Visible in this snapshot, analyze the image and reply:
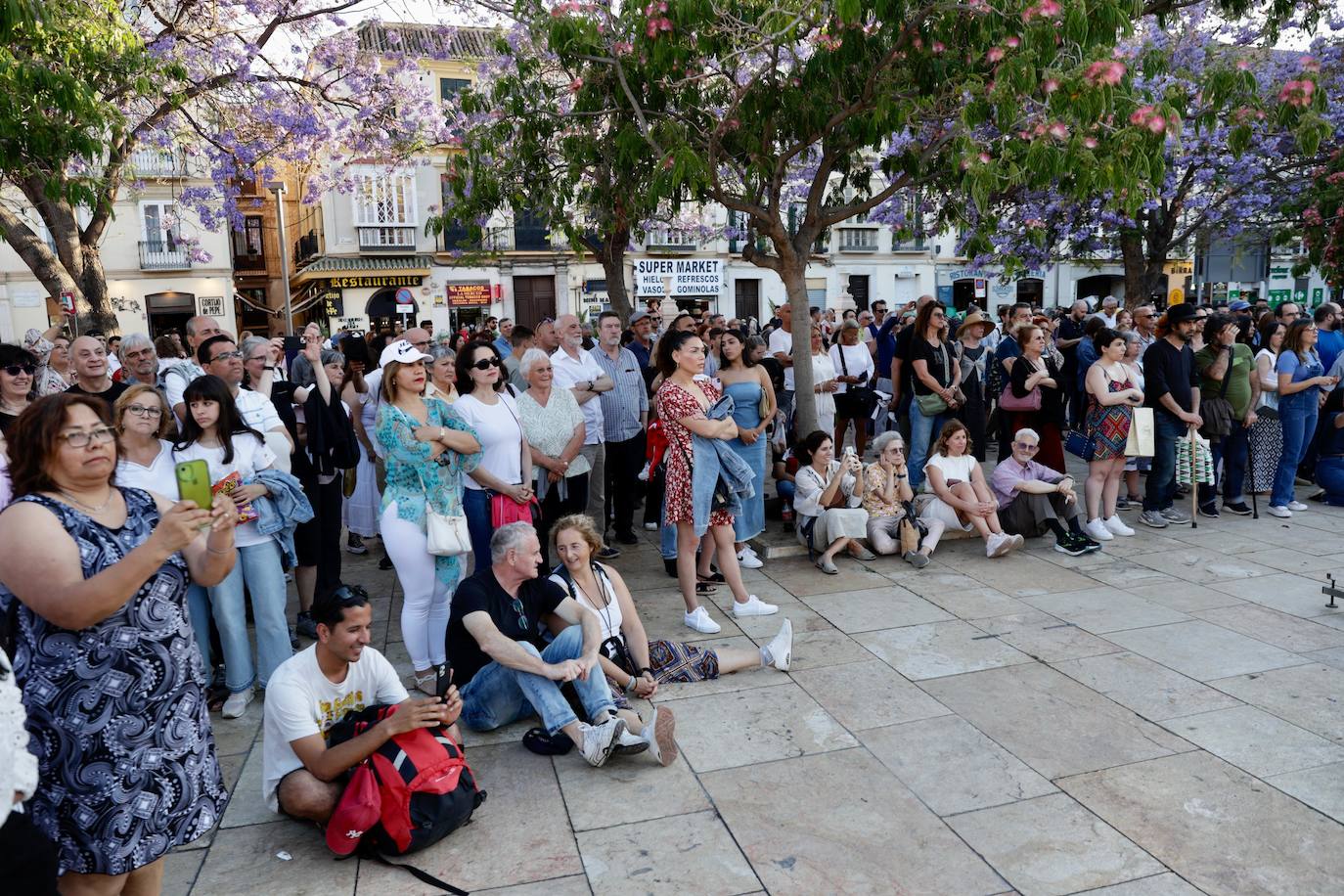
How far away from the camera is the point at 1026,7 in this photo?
5738 millimetres

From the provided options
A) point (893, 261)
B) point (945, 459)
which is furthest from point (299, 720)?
point (893, 261)

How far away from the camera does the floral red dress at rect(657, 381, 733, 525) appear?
5.67 metres

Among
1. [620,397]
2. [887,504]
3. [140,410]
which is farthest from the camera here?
[620,397]

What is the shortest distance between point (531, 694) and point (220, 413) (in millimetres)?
2002

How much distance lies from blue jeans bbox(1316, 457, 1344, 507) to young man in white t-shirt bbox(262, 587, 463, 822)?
841 cm

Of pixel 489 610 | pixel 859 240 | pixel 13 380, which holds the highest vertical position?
pixel 859 240

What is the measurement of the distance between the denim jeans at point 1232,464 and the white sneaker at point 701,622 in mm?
5153

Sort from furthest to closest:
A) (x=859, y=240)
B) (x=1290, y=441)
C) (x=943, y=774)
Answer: (x=859, y=240)
(x=1290, y=441)
(x=943, y=774)

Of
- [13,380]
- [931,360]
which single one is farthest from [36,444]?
[931,360]

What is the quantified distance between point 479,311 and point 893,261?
15324 millimetres

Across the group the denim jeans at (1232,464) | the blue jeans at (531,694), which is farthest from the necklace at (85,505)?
the denim jeans at (1232,464)

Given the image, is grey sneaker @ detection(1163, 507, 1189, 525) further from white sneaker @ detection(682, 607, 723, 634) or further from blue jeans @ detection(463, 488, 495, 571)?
blue jeans @ detection(463, 488, 495, 571)

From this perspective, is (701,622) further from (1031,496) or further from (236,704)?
(1031,496)

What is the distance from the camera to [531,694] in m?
4.10
